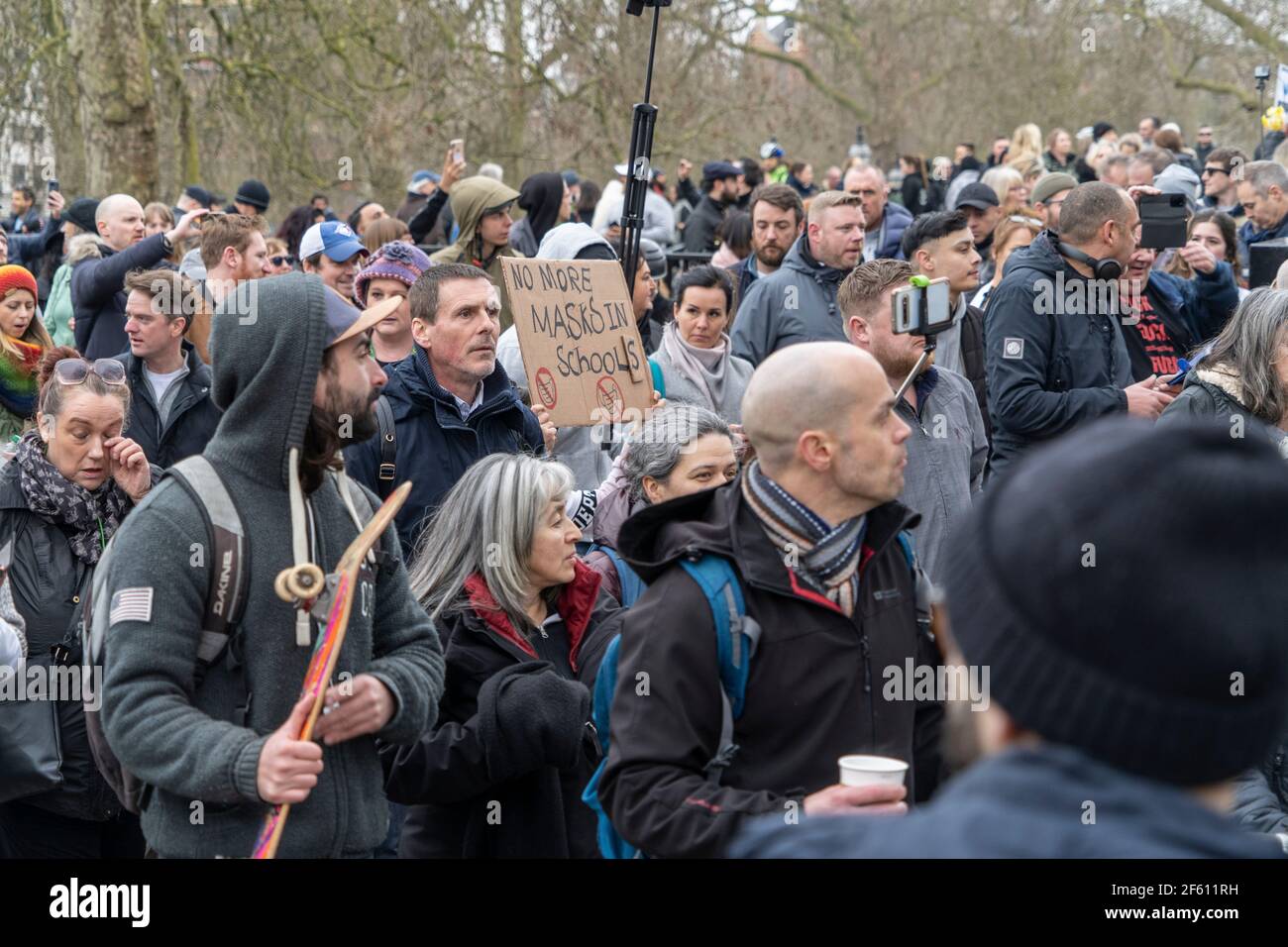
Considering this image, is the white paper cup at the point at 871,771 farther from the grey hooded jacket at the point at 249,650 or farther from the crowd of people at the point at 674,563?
the grey hooded jacket at the point at 249,650

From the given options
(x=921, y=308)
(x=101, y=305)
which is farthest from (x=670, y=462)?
(x=101, y=305)

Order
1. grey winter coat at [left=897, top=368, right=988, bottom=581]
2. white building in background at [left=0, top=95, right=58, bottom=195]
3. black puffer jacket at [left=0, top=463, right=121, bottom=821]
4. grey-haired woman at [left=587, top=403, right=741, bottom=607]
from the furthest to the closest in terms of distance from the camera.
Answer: white building in background at [left=0, top=95, right=58, bottom=195]
grey winter coat at [left=897, top=368, right=988, bottom=581]
grey-haired woman at [left=587, top=403, right=741, bottom=607]
black puffer jacket at [left=0, top=463, right=121, bottom=821]

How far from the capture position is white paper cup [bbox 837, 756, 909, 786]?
2.66m

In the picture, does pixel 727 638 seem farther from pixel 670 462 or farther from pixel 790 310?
pixel 790 310

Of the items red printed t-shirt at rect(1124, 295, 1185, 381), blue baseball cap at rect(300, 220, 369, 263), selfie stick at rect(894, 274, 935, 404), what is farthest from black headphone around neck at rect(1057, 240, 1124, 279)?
blue baseball cap at rect(300, 220, 369, 263)

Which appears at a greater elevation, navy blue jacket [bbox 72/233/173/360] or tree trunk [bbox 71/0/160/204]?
tree trunk [bbox 71/0/160/204]

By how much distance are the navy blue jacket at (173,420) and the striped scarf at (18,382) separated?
1.12ft

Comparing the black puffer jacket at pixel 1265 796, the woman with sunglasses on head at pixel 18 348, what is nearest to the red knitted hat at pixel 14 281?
the woman with sunglasses on head at pixel 18 348

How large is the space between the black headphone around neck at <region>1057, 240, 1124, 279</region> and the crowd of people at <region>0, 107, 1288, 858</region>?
0.01 meters

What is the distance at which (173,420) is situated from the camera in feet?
20.1

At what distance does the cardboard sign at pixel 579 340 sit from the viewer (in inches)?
241

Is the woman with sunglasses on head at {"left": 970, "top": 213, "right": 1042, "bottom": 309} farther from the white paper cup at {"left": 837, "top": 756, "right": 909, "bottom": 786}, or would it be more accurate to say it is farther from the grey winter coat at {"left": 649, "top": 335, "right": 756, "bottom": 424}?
the white paper cup at {"left": 837, "top": 756, "right": 909, "bottom": 786}
